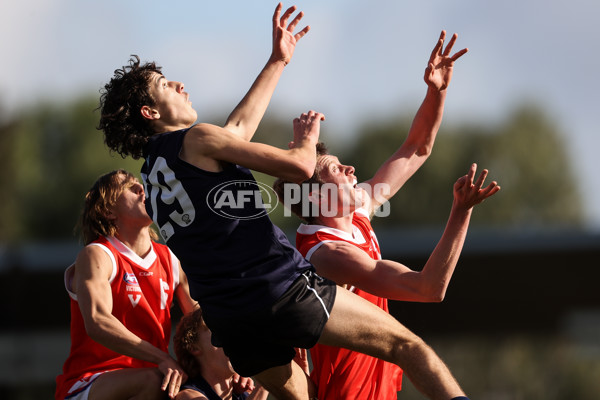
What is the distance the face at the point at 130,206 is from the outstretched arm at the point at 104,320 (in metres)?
0.34

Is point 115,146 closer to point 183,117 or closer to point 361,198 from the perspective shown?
point 183,117

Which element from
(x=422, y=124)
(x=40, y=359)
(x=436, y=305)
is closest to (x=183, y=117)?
(x=422, y=124)

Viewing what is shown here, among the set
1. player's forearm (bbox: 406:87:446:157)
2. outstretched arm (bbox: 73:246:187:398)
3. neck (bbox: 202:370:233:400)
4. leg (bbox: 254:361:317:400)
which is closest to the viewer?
leg (bbox: 254:361:317:400)

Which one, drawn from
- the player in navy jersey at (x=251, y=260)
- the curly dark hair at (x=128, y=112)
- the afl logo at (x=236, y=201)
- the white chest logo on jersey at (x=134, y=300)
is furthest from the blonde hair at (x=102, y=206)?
the afl logo at (x=236, y=201)

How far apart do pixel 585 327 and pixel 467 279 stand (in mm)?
6126

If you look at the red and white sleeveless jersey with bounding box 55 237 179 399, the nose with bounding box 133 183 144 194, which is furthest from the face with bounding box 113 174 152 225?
the red and white sleeveless jersey with bounding box 55 237 179 399

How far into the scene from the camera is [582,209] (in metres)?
57.2

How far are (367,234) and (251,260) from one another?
1768 millimetres

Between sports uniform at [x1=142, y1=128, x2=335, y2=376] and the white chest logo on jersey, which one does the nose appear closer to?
the white chest logo on jersey

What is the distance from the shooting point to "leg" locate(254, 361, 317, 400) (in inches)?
208

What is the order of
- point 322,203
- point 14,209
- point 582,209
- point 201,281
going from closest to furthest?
point 201,281 < point 322,203 < point 14,209 < point 582,209

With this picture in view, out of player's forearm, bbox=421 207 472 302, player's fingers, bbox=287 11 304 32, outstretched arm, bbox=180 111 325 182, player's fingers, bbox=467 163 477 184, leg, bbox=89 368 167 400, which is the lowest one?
leg, bbox=89 368 167 400

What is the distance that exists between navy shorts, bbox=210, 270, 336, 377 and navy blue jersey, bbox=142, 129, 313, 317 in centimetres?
5

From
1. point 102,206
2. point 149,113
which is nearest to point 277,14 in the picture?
point 149,113
